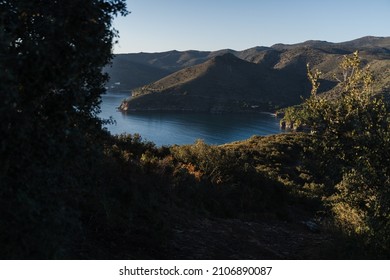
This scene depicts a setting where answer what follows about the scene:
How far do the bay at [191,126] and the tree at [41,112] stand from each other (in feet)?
327

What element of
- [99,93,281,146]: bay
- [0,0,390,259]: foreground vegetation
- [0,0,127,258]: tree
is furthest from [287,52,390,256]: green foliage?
[99,93,281,146]: bay

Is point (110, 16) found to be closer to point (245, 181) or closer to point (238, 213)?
point (238, 213)

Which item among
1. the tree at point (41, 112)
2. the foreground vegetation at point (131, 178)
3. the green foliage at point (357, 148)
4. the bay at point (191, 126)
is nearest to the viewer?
the tree at point (41, 112)

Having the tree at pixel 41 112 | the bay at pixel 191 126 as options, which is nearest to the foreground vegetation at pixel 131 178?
the tree at pixel 41 112

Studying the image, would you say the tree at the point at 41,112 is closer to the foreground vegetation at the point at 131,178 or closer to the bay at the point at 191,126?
the foreground vegetation at the point at 131,178

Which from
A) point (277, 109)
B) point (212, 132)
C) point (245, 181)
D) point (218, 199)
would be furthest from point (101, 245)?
point (277, 109)

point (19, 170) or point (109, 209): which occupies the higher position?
point (19, 170)

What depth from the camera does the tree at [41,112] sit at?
5266mm

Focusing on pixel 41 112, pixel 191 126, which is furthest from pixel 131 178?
pixel 191 126

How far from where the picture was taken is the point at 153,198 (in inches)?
483

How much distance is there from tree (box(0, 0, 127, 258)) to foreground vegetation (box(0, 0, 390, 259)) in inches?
0.8

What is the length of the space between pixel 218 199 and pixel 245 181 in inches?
136

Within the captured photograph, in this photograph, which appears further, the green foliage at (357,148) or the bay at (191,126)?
the bay at (191,126)

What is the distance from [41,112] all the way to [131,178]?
708 cm
